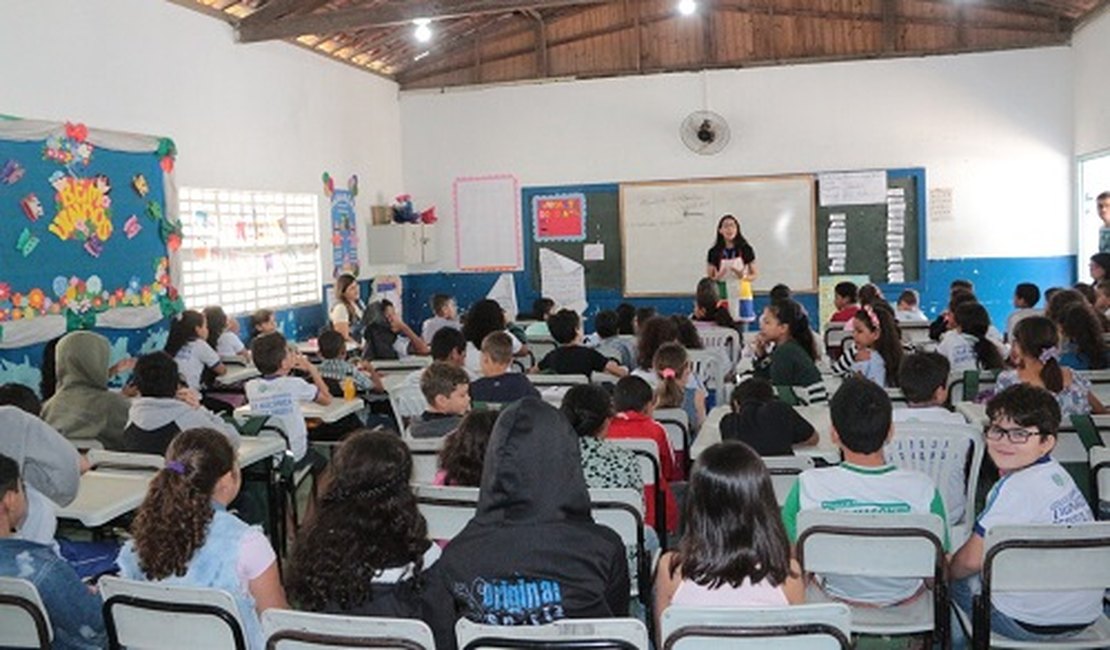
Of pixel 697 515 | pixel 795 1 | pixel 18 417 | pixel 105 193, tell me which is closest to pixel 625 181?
pixel 795 1

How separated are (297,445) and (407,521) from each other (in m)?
3.01

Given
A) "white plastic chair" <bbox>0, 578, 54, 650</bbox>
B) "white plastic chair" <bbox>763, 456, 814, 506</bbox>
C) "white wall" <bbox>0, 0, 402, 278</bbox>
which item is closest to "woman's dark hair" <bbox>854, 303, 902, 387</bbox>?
"white plastic chair" <bbox>763, 456, 814, 506</bbox>

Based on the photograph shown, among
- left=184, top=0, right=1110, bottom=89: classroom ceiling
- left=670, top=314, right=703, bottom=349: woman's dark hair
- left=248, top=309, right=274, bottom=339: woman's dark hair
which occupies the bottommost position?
left=670, top=314, right=703, bottom=349: woman's dark hair

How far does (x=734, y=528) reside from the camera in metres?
2.43

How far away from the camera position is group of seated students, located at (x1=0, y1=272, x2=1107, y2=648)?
2.31 metres

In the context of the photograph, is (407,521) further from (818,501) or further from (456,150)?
(456,150)

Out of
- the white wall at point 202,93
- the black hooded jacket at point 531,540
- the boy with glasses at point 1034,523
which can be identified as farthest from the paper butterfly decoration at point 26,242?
the boy with glasses at point 1034,523

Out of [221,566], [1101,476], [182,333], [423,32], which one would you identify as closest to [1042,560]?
[1101,476]

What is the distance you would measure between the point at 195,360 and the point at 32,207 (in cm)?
135

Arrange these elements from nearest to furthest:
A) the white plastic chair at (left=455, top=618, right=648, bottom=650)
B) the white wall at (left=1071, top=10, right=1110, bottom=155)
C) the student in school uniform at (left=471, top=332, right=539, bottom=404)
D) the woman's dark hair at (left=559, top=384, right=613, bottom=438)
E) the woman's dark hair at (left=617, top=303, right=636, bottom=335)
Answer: the white plastic chair at (left=455, top=618, right=648, bottom=650) < the woman's dark hair at (left=559, top=384, right=613, bottom=438) < the student in school uniform at (left=471, top=332, right=539, bottom=404) < the woman's dark hair at (left=617, top=303, right=636, bottom=335) < the white wall at (left=1071, top=10, right=1110, bottom=155)

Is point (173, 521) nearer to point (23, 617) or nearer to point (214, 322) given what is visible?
point (23, 617)

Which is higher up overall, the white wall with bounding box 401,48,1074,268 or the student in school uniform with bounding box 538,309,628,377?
the white wall with bounding box 401,48,1074,268

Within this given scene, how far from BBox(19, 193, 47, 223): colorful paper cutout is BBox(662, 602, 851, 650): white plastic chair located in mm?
5785

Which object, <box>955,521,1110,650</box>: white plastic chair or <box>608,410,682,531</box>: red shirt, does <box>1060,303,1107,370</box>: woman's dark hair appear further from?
<box>955,521,1110,650</box>: white plastic chair
